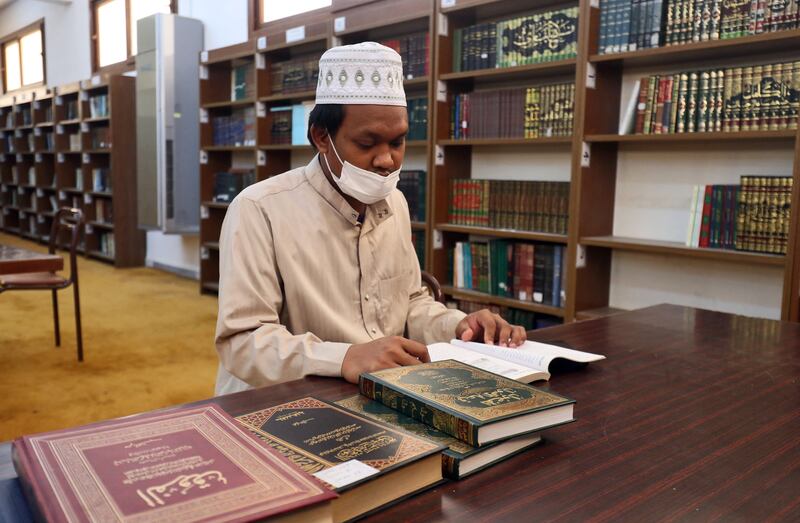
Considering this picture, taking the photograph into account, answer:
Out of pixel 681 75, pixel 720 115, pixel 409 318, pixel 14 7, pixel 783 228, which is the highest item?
pixel 14 7

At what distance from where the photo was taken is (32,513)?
59 centimetres

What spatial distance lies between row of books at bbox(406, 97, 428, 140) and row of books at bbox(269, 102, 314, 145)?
89cm

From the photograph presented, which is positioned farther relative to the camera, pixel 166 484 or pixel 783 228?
pixel 783 228

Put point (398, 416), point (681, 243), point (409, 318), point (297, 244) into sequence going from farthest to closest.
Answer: point (681, 243) < point (409, 318) < point (297, 244) < point (398, 416)

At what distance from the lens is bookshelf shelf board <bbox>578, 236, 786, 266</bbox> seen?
2375 mm

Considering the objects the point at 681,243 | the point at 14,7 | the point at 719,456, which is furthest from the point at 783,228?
the point at 14,7

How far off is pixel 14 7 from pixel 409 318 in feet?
34.6

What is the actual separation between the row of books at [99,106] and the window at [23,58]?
2.41 m

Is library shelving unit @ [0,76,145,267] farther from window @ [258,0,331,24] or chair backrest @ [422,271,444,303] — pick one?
chair backrest @ [422,271,444,303]

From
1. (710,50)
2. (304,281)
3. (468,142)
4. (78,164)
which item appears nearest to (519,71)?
(468,142)

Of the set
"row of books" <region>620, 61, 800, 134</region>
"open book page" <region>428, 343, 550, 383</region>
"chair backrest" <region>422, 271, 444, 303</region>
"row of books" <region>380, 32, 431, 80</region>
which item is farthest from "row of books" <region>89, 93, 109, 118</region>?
"open book page" <region>428, 343, 550, 383</region>

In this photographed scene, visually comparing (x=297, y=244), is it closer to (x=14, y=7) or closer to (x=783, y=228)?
(x=783, y=228)

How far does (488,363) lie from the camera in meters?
1.11

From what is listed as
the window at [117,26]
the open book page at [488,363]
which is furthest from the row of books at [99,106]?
the open book page at [488,363]
